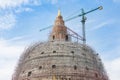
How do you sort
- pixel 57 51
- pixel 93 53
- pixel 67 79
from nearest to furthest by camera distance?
pixel 67 79
pixel 57 51
pixel 93 53

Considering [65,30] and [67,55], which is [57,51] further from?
[65,30]

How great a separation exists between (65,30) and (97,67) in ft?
35.7

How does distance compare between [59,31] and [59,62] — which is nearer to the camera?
[59,62]

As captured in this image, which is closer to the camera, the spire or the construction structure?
the construction structure

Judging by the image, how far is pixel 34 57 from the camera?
53875 mm

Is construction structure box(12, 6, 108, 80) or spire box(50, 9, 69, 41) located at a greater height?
spire box(50, 9, 69, 41)

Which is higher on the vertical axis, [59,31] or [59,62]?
[59,31]

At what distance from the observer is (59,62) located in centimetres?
5128

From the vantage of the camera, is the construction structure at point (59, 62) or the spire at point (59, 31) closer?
the construction structure at point (59, 62)

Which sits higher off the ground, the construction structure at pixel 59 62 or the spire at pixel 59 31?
the spire at pixel 59 31

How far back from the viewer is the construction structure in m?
50.5

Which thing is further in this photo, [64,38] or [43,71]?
[64,38]

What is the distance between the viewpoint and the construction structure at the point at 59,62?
5047 cm

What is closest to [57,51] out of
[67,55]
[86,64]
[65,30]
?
[67,55]
